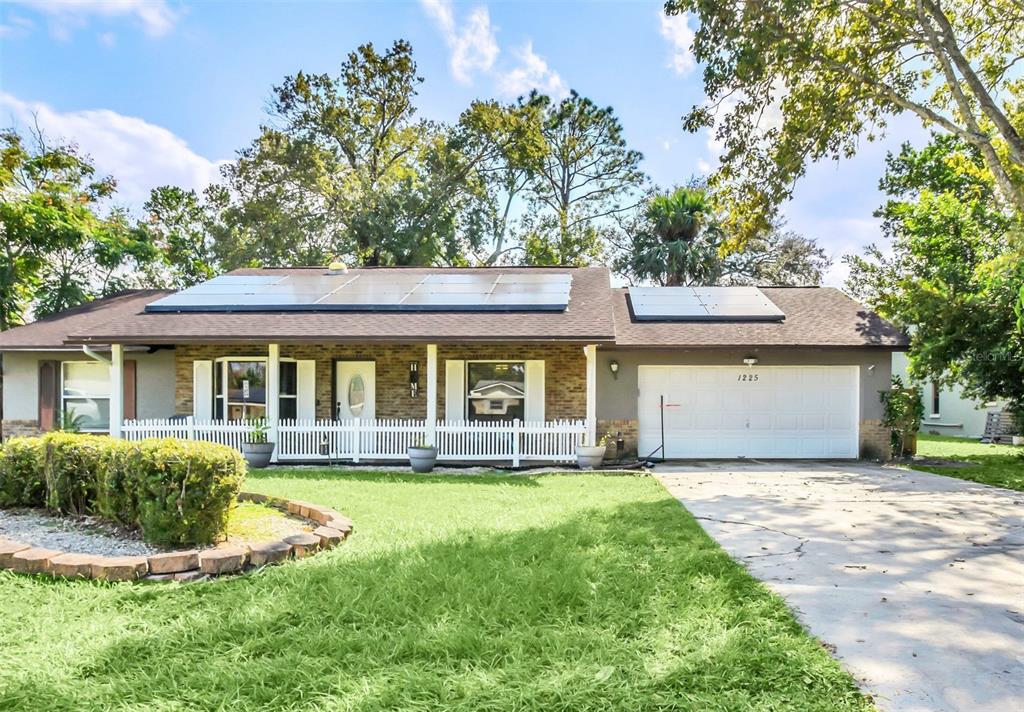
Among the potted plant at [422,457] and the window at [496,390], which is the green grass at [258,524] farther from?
the window at [496,390]

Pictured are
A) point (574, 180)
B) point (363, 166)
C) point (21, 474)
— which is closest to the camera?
point (21, 474)

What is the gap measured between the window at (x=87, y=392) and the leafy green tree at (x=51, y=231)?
5.70 meters

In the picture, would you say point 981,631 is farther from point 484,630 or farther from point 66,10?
point 66,10

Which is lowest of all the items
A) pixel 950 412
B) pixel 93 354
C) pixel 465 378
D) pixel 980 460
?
pixel 980 460

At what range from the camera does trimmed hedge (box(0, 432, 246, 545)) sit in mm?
4996

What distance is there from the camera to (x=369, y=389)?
527 inches

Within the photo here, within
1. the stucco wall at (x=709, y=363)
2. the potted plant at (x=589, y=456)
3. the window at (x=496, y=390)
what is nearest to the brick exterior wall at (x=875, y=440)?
the stucco wall at (x=709, y=363)

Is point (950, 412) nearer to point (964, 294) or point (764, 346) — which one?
point (964, 294)

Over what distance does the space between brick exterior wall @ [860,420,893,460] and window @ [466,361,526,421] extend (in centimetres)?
747

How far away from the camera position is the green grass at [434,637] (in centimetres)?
294

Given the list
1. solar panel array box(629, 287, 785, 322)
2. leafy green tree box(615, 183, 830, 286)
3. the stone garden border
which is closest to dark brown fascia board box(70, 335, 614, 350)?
solar panel array box(629, 287, 785, 322)

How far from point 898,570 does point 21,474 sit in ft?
27.6

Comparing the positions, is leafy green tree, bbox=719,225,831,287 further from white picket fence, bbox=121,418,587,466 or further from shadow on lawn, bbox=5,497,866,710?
shadow on lawn, bbox=5,497,866,710

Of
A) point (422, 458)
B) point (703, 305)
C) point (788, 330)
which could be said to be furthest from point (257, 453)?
point (788, 330)
